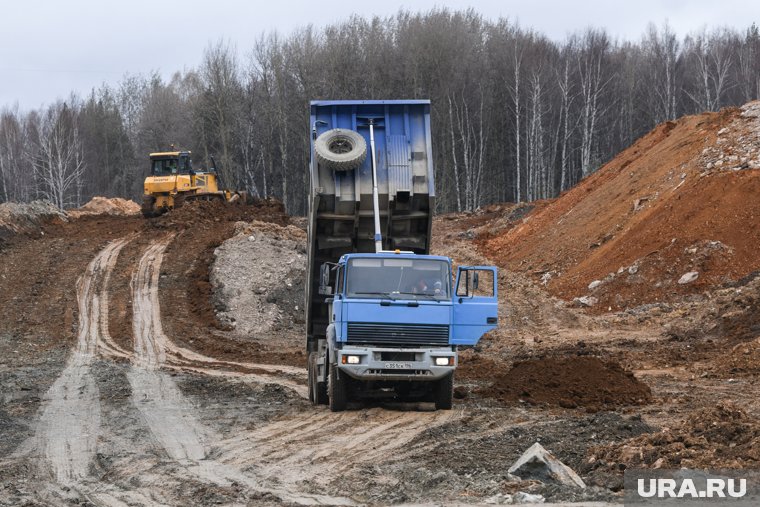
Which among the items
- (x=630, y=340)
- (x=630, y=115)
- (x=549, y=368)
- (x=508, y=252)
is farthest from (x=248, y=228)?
(x=630, y=115)

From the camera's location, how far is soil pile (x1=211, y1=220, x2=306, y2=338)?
29.1 m

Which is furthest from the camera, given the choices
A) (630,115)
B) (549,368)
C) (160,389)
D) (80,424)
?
(630,115)

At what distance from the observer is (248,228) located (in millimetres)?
35812

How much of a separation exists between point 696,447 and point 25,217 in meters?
36.8

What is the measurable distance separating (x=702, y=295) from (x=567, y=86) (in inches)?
1578

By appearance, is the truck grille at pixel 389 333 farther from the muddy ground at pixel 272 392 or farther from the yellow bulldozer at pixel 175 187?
the yellow bulldozer at pixel 175 187

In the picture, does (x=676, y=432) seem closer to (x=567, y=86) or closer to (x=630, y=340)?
(x=630, y=340)

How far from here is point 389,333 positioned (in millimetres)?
14328

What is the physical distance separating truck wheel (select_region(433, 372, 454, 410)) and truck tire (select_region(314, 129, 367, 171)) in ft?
14.4

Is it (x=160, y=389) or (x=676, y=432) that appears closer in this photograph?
(x=676, y=432)

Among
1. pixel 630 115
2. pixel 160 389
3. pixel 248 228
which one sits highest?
pixel 630 115

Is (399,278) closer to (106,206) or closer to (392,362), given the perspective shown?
(392,362)

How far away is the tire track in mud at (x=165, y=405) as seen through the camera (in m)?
10.9

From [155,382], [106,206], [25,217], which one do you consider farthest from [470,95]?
[155,382]
